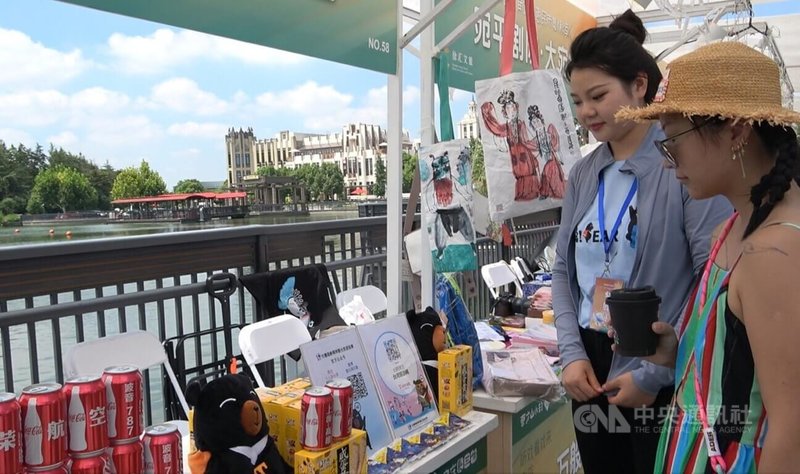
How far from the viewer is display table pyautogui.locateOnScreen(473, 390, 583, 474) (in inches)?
80.7

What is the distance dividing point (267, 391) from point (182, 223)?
191cm

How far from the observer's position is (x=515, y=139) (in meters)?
2.30

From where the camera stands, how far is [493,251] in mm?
5027

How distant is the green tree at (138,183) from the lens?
2459 millimetres

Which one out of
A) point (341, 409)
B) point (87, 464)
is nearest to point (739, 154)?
point (341, 409)

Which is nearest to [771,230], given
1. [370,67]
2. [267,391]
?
[267,391]

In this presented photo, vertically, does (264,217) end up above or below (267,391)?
above

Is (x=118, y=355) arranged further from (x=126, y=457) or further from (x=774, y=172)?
(x=774, y=172)

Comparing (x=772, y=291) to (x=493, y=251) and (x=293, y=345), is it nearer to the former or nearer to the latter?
(x=293, y=345)

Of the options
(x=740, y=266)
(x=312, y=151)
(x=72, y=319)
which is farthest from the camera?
(x=312, y=151)

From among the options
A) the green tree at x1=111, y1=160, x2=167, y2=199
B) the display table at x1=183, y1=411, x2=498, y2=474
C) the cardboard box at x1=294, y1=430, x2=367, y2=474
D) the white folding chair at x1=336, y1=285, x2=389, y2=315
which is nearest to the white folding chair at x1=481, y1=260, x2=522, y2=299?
the white folding chair at x1=336, y1=285, x2=389, y2=315

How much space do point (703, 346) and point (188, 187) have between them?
2.88 metres

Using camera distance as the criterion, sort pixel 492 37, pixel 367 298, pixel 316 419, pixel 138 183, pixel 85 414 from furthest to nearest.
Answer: pixel 492 37 → pixel 367 298 → pixel 138 183 → pixel 316 419 → pixel 85 414

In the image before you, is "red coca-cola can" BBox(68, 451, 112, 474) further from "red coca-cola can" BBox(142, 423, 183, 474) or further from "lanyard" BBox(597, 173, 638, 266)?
"lanyard" BBox(597, 173, 638, 266)
